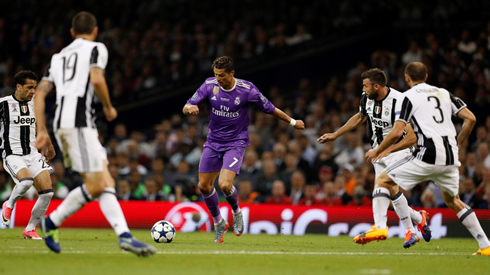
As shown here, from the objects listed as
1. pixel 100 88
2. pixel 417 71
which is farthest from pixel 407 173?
pixel 100 88

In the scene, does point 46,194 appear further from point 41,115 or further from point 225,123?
point 41,115

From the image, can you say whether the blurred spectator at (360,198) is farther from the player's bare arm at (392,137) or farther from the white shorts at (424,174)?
the player's bare arm at (392,137)

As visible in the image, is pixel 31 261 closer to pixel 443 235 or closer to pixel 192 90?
pixel 443 235

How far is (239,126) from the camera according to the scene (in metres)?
10.2

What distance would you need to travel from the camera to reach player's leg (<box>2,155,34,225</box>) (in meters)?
10.1

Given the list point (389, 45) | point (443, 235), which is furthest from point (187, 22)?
point (443, 235)

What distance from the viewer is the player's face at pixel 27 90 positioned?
395 inches

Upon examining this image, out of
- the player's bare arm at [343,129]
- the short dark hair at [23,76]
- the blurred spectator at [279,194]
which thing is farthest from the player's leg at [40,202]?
the blurred spectator at [279,194]

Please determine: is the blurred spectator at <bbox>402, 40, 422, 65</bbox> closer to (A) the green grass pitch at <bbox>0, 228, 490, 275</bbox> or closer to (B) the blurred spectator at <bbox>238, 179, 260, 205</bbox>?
(B) the blurred spectator at <bbox>238, 179, 260, 205</bbox>

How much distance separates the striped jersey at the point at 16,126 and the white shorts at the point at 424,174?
5.55 m

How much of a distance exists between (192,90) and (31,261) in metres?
13.5

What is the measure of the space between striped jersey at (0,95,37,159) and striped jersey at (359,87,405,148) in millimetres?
5060

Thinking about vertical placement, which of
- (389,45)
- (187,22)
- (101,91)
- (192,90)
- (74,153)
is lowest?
(74,153)

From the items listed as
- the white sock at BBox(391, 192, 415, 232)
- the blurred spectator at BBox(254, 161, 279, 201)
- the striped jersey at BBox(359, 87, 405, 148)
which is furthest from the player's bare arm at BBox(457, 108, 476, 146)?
the blurred spectator at BBox(254, 161, 279, 201)
